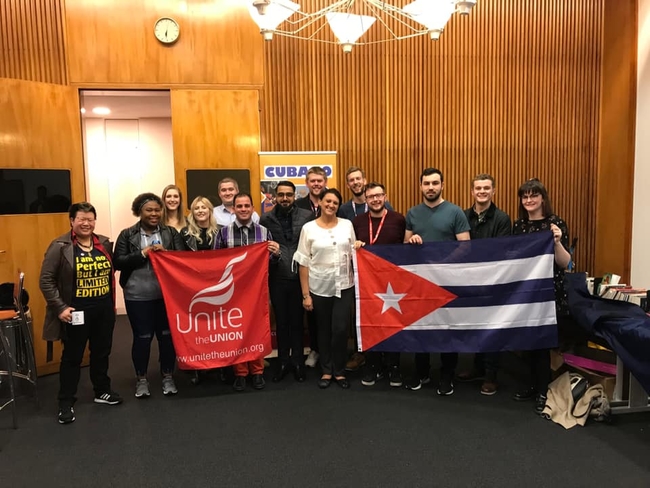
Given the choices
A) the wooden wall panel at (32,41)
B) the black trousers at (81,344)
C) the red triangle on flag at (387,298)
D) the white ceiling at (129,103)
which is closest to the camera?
the black trousers at (81,344)

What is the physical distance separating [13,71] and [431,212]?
4039 mm

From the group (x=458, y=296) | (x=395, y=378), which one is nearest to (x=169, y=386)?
(x=395, y=378)

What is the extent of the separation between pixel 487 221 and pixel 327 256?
46.9 inches

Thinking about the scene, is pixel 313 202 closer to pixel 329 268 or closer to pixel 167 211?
pixel 329 268

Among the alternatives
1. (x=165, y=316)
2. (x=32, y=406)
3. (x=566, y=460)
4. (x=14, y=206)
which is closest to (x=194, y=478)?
(x=165, y=316)

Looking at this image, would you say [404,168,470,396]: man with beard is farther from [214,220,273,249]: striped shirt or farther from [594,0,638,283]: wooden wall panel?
[594,0,638,283]: wooden wall panel

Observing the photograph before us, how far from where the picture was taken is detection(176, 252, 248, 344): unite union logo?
11.3ft

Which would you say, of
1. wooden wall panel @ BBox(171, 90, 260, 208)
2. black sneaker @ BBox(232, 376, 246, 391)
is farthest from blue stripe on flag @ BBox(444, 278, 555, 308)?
wooden wall panel @ BBox(171, 90, 260, 208)

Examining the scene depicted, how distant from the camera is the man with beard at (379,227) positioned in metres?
3.44

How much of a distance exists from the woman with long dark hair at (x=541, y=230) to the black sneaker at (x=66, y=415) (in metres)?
3.03

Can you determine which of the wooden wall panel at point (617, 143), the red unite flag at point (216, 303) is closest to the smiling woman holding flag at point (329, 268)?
the red unite flag at point (216, 303)

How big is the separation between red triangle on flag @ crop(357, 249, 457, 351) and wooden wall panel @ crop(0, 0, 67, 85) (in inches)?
139

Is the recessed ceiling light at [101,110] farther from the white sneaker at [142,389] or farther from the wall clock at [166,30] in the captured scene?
the white sneaker at [142,389]

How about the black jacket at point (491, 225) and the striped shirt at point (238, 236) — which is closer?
the black jacket at point (491, 225)
